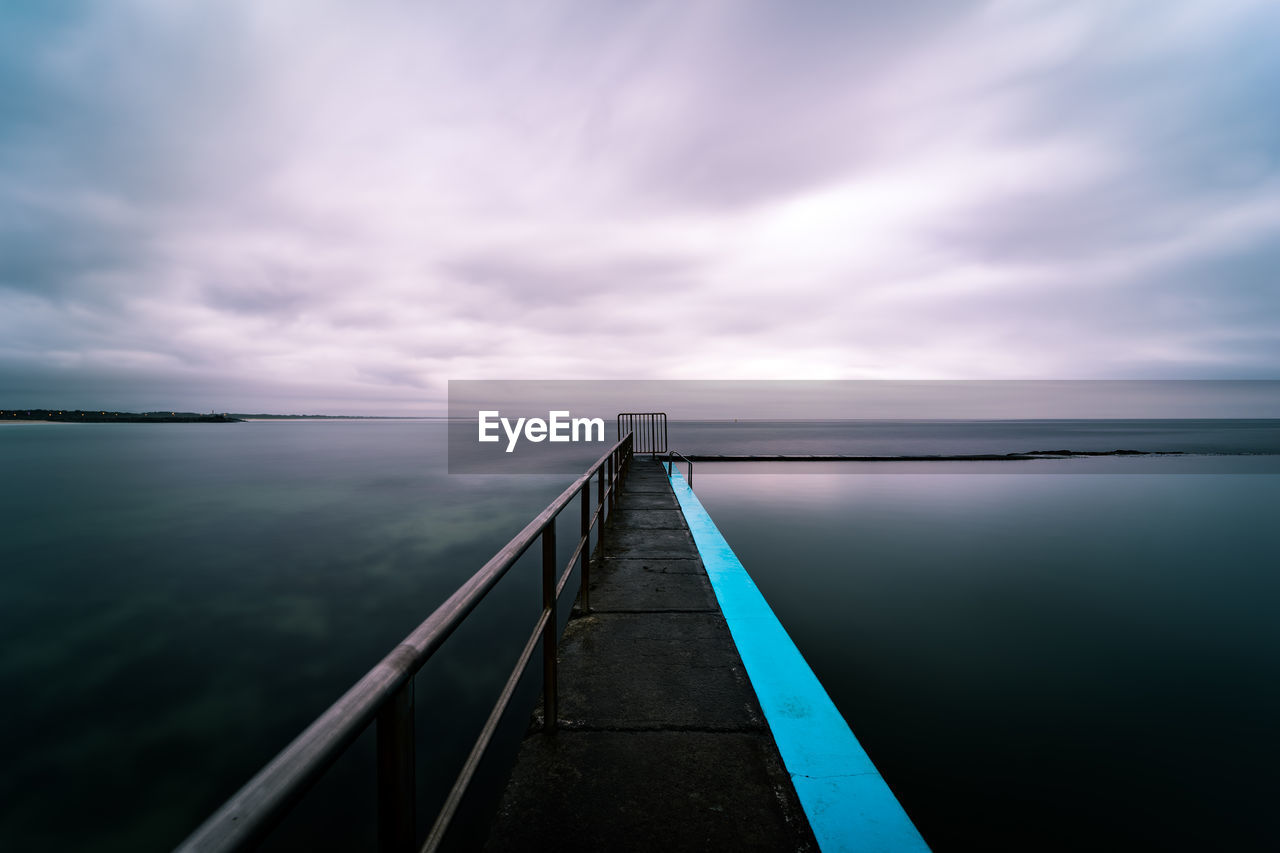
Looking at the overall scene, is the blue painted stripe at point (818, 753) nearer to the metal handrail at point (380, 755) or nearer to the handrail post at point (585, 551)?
the handrail post at point (585, 551)

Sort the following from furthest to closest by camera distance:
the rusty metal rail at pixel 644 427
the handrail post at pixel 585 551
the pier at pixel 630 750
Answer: the rusty metal rail at pixel 644 427 → the handrail post at pixel 585 551 → the pier at pixel 630 750

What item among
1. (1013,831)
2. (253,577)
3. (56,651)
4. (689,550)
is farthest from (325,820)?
(253,577)

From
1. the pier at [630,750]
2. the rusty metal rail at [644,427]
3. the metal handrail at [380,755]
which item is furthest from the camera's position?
the rusty metal rail at [644,427]

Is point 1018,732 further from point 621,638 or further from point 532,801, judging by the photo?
point 532,801

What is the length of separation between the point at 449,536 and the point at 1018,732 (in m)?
10.3

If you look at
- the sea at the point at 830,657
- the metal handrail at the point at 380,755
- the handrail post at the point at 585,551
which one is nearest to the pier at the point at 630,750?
the metal handrail at the point at 380,755

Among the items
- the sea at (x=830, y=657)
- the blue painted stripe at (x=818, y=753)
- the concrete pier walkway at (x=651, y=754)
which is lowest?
the sea at (x=830, y=657)

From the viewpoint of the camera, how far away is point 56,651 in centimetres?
610

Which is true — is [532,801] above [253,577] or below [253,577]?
above

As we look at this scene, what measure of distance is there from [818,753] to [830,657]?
9.03 feet

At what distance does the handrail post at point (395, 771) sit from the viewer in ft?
3.28

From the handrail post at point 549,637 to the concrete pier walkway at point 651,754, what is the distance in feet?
0.34

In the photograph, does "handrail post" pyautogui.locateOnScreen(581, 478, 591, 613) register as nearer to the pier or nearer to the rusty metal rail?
the pier

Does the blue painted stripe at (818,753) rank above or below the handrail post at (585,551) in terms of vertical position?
below
